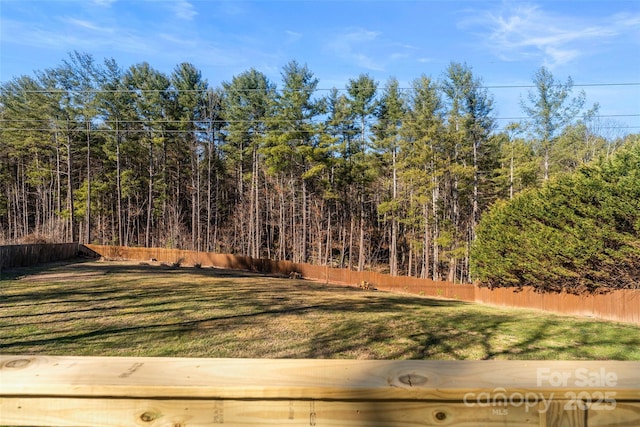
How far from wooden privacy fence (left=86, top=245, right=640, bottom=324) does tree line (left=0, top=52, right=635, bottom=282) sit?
6.01m

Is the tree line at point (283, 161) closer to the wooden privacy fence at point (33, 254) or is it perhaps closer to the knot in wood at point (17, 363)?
the wooden privacy fence at point (33, 254)

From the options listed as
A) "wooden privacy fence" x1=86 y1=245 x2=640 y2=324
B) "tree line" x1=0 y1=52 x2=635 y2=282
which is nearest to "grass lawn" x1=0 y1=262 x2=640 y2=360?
"wooden privacy fence" x1=86 y1=245 x2=640 y2=324

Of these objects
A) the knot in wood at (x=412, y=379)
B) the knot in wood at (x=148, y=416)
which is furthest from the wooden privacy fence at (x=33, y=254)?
the knot in wood at (x=412, y=379)

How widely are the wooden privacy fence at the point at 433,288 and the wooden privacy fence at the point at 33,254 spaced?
378cm

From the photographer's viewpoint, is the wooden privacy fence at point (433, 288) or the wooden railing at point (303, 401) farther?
the wooden privacy fence at point (433, 288)

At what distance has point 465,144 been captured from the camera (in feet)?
93.5

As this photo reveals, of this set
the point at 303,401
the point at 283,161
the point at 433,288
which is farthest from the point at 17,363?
the point at 283,161

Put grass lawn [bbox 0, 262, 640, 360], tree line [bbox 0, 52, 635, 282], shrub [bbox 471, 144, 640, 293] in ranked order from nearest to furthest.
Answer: grass lawn [bbox 0, 262, 640, 360]
shrub [bbox 471, 144, 640, 293]
tree line [bbox 0, 52, 635, 282]

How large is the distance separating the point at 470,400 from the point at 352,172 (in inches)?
→ 1299

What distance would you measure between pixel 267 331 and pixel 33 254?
840 inches

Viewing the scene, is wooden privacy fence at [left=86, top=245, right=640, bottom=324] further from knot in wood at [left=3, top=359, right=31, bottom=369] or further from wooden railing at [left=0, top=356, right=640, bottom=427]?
knot in wood at [left=3, top=359, right=31, bottom=369]

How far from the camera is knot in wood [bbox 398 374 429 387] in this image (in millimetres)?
956

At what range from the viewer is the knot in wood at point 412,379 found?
956 mm

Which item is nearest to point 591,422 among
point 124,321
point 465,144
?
point 124,321
